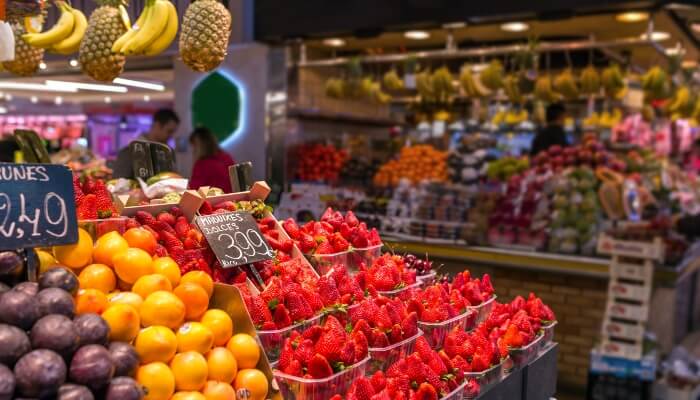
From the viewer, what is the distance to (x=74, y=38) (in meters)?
3.17

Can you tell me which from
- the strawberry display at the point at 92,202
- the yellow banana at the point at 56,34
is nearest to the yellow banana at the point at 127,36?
the yellow banana at the point at 56,34

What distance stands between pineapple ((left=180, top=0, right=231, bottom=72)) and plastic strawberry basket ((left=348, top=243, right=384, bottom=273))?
0.94m

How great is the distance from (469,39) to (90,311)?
8036mm

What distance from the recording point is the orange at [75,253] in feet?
5.43

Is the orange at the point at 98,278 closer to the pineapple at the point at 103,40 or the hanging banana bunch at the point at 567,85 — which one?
the pineapple at the point at 103,40

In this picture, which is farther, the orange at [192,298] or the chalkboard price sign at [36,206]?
the orange at [192,298]

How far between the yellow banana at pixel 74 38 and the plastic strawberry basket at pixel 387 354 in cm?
212

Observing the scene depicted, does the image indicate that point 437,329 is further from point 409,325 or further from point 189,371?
point 189,371

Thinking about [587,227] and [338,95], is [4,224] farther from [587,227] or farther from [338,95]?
[338,95]

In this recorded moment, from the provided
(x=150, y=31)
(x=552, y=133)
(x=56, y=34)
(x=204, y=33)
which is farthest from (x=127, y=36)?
(x=552, y=133)

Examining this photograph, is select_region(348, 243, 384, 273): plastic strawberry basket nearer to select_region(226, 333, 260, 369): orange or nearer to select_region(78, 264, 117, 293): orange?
select_region(226, 333, 260, 369): orange

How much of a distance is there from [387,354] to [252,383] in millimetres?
451

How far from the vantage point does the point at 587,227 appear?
525cm

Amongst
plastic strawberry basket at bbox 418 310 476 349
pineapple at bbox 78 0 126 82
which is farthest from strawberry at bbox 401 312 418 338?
pineapple at bbox 78 0 126 82
